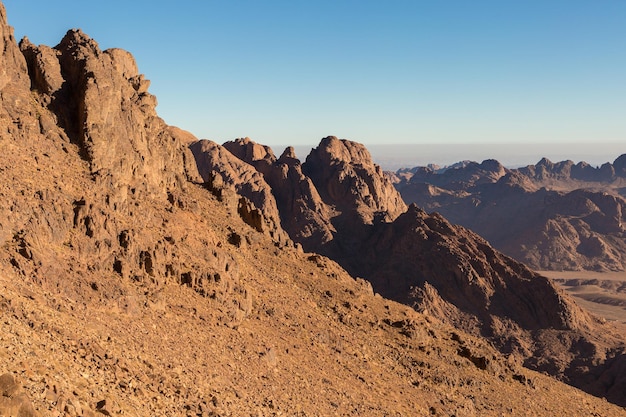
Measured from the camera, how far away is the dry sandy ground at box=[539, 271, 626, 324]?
411ft

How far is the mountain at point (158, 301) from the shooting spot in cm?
2109

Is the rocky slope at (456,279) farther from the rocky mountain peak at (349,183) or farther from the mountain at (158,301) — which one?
the mountain at (158,301)

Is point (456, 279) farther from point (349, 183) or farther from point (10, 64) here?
point (10, 64)

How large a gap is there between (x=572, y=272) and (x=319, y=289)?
146 metres

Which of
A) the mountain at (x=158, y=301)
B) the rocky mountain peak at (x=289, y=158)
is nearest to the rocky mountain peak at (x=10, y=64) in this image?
the mountain at (x=158, y=301)

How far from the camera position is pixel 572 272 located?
166750 millimetres

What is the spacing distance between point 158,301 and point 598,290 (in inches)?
5738

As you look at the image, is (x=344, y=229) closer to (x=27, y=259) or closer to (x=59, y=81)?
(x=59, y=81)

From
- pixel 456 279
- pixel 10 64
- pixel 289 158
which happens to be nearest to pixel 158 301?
pixel 10 64

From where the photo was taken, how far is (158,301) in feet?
97.9

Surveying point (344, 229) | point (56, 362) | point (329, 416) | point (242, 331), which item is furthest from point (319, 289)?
point (344, 229)

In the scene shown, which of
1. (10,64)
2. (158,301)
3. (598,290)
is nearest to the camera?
(158,301)

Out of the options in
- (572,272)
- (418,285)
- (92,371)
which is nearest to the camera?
(92,371)

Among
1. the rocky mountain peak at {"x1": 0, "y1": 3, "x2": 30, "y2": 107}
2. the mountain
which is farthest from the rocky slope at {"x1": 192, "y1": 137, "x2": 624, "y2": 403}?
the rocky mountain peak at {"x1": 0, "y1": 3, "x2": 30, "y2": 107}
